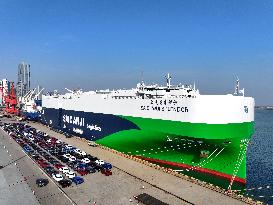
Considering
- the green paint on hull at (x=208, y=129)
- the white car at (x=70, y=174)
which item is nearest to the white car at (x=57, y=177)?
the white car at (x=70, y=174)

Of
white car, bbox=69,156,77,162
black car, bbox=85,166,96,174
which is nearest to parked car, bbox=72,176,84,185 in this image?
black car, bbox=85,166,96,174

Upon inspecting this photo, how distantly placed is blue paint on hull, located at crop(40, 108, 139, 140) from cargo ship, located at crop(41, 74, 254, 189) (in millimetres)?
525

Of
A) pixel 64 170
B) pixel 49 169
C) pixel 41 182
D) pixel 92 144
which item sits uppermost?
pixel 92 144

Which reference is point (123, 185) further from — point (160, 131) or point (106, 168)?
point (160, 131)

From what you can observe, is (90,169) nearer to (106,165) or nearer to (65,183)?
(106,165)

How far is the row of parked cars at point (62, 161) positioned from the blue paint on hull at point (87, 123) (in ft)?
20.4

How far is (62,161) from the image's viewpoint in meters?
47.0

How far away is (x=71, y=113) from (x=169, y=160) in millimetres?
39626

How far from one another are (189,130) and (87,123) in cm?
3237

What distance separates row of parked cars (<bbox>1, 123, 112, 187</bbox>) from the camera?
1497 inches

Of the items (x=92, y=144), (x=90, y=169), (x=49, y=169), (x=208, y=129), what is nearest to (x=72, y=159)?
(x=49, y=169)

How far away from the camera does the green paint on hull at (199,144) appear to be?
3706 cm

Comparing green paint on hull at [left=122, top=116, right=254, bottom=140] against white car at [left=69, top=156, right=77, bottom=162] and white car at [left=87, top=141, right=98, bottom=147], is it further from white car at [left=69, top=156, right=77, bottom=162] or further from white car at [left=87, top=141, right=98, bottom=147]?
white car at [left=87, top=141, right=98, bottom=147]

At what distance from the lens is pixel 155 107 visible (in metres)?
43.0
